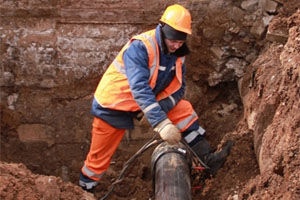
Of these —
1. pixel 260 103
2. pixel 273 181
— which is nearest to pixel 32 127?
pixel 260 103

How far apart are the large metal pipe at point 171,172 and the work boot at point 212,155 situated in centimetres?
36

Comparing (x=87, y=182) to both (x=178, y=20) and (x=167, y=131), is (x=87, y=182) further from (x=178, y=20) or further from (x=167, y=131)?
(x=178, y=20)

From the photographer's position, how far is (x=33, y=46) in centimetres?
590

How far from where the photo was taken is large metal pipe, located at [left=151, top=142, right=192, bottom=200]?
13.0ft

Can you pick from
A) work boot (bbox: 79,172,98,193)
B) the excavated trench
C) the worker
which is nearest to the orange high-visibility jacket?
the worker

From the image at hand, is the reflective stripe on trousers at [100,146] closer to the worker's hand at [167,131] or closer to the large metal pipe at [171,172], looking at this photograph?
the large metal pipe at [171,172]

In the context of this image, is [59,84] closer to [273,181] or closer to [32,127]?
[32,127]

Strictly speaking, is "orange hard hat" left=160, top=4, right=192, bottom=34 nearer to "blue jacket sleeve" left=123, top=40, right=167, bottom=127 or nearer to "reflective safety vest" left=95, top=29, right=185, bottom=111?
"reflective safety vest" left=95, top=29, right=185, bottom=111

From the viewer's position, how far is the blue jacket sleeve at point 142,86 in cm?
423

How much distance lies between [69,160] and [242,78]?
2.40 meters

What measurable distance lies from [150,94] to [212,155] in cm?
104

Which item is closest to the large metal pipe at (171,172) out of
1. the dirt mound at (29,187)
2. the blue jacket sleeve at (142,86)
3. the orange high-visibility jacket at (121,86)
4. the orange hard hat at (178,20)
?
the blue jacket sleeve at (142,86)

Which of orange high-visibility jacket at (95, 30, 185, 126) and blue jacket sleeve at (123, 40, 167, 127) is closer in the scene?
blue jacket sleeve at (123, 40, 167, 127)

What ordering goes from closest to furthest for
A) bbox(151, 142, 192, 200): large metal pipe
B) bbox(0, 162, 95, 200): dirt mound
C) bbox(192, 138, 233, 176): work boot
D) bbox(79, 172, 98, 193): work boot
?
bbox(0, 162, 95, 200): dirt mound
bbox(151, 142, 192, 200): large metal pipe
bbox(192, 138, 233, 176): work boot
bbox(79, 172, 98, 193): work boot
